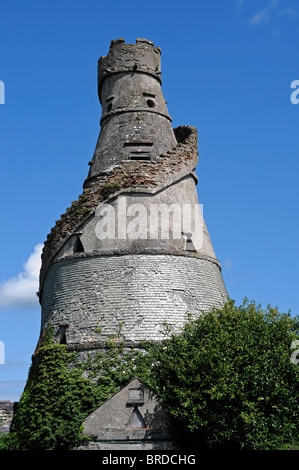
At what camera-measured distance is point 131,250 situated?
20.0m

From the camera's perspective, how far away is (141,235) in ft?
66.6

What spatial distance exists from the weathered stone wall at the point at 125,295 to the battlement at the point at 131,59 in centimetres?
993

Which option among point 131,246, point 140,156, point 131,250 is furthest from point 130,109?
point 131,250

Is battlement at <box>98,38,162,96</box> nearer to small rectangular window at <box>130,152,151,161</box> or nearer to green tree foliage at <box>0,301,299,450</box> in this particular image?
small rectangular window at <box>130,152,151,161</box>

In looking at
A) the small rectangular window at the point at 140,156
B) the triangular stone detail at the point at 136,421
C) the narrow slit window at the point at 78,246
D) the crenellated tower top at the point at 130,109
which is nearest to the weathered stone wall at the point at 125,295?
the narrow slit window at the point at 78,246

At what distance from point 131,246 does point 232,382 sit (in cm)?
675

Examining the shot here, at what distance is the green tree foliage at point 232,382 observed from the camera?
1512 cm

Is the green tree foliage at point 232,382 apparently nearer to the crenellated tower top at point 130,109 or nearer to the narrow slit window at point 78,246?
the narrow slit window at point 78,246

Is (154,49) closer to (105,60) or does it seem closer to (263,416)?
(105,60)


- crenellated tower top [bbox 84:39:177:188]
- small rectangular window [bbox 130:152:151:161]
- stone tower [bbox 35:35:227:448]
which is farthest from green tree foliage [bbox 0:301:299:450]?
crenellated tower top [bbox 84:39:177:188]

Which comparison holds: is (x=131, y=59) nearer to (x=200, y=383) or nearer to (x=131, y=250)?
(x=131, y=250)

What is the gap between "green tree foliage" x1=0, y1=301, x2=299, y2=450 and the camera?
15.3 metres

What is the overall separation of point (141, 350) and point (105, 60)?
14713 mm
